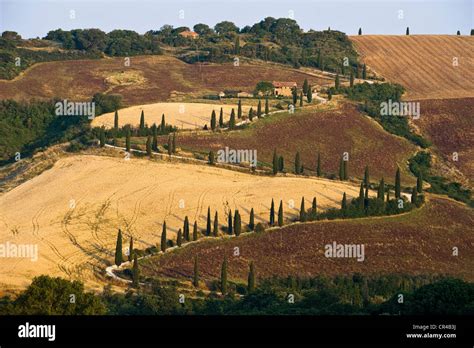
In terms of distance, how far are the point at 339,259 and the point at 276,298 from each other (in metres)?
17.2

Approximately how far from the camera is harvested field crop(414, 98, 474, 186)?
126 metres

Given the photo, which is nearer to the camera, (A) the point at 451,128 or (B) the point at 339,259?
(B) the point at 339,259

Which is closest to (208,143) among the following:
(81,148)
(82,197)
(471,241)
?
(81,148)

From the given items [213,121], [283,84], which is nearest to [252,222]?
[213,121]

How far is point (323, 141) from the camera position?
121938 mm

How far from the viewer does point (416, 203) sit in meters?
98.6

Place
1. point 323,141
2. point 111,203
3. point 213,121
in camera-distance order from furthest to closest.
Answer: point 323,141 → point 213,121 → point 111,203

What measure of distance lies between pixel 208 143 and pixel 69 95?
124 feet

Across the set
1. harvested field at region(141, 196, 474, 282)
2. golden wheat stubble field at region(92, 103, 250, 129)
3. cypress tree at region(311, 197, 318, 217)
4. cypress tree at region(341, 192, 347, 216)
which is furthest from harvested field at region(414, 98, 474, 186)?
cypress tree at region(311, 197, 318, 217)

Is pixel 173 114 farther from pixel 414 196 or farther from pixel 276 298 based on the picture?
pixel 276 298

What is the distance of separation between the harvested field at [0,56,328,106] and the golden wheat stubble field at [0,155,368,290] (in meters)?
35.2
